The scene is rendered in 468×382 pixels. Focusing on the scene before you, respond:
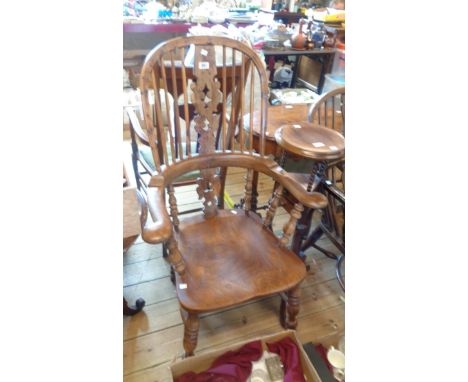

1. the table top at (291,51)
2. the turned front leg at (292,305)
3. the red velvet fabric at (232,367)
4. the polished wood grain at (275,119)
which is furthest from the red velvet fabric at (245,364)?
the table top at (291,51)

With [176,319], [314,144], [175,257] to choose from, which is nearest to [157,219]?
[175,257]

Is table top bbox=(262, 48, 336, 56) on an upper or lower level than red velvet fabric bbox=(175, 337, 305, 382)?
upper

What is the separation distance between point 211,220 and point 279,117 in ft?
2.52

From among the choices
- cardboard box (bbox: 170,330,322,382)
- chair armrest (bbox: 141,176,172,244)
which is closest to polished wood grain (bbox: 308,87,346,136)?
chair armrest (bbox: 141,176,172,244)

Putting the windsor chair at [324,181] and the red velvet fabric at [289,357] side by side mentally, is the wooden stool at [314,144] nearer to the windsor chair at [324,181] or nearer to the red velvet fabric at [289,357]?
the windsor chair at [324,181]

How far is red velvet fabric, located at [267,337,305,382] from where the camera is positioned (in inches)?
42.4

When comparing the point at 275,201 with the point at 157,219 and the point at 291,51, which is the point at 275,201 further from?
the point at 291,51

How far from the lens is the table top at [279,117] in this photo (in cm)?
160

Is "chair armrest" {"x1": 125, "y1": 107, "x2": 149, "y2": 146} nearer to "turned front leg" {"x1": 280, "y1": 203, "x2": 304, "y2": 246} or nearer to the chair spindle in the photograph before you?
the chair spindle

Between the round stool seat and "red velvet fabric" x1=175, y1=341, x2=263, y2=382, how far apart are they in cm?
71
